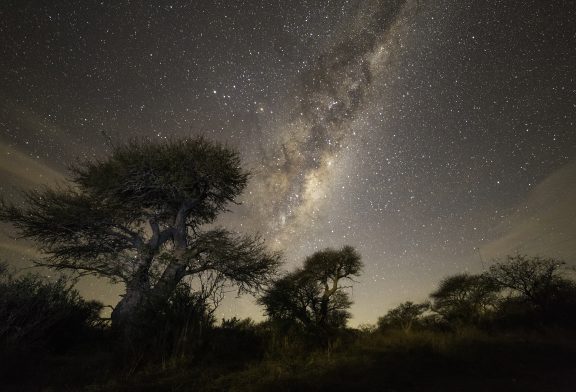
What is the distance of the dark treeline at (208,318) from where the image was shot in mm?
5977

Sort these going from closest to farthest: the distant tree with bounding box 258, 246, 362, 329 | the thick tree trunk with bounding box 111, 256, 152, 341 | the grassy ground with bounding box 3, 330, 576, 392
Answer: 1. the grassy ground with bounding box 3, 330, 576, 392
2. the thick tree trunk with bounding box 111, 256, 152, 341
3. the distant tree with bounding box 258, 246, 362, 329

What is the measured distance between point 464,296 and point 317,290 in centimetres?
1298

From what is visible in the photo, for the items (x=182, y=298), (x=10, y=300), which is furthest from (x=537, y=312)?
(x=10, y=300)

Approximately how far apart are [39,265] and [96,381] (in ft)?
34.1

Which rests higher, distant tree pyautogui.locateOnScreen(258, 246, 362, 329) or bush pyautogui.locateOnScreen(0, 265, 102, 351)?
distant tree pyautogui.locateOnScreen(258, 246, 362, 329)

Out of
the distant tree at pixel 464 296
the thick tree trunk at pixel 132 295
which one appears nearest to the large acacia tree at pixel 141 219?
the thick tree trunk at pixel 132 295

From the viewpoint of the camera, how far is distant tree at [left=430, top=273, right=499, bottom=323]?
19453mm

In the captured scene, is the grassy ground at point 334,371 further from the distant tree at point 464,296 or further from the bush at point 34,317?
the distant tree at point 464,296

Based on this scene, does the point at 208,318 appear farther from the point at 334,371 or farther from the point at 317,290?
the point at 317,290

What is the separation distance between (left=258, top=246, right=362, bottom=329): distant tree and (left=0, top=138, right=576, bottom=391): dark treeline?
0.31 ft

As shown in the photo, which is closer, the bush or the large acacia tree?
the bush

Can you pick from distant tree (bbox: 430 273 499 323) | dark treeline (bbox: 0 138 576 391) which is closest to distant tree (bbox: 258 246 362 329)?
dark treeline (bbox: 0 138 576 391)

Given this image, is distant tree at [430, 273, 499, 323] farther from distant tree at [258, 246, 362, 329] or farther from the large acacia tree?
the large acacia tree

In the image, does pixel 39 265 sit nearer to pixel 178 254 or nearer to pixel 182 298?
pixel 178 254
